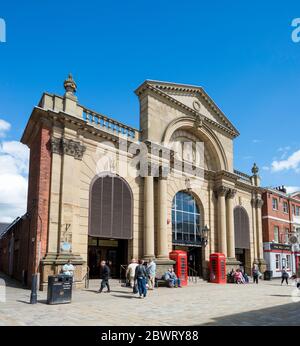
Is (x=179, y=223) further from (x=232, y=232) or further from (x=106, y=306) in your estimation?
(x=106, y=306)

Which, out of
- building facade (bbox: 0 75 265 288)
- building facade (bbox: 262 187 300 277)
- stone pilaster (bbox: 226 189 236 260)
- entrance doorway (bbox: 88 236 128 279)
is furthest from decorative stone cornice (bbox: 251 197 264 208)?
entrance doorway (bbox: 88 236 128 279)

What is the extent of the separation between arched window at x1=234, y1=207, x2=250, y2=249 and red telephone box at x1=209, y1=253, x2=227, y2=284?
543 cm

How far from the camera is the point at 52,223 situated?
16.7m

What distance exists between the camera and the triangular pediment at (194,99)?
78.8ft

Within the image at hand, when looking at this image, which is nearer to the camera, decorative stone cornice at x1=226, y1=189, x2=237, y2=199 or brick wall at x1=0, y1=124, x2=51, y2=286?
brick wall at x1=0, y1=124, x2=51, y2=286

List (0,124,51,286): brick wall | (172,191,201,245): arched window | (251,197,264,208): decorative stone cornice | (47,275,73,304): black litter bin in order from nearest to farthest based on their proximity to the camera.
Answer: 1. (47,275,73,304): black litter bin
2. (0,124,51,286): brick wall
3. (172,191,201,245): arched window
4. (251,197,264,208): decorative stone cornice

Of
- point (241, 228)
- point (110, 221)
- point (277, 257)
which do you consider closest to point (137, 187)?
point (110, 221)

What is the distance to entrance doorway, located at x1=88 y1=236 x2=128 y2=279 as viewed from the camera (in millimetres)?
21344

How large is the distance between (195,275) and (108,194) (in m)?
10.1

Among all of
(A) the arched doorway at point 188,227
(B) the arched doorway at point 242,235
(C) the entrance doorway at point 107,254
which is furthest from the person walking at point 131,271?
(B) the arched doorway at point 242,235

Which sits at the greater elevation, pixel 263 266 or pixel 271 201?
pixel 271 201

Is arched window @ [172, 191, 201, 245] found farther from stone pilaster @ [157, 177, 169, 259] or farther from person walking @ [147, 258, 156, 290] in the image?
person walking @ [147, 258, 156, 290]

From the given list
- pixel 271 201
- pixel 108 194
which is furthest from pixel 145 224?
pixel 271 201
